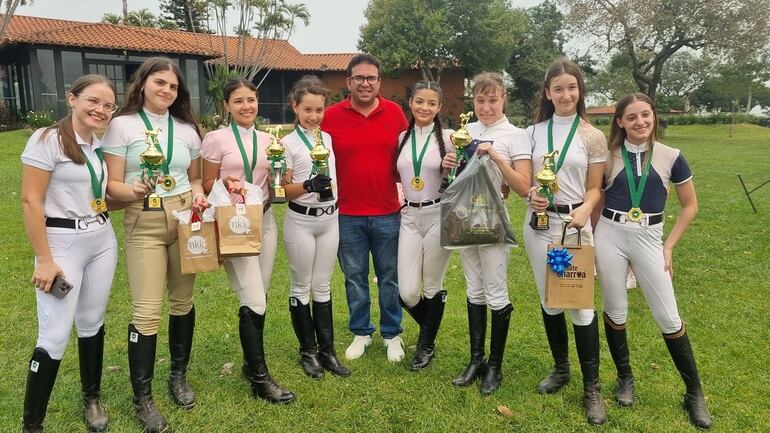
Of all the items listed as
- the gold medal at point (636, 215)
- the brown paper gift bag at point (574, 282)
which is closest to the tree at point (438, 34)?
the gold medal at point (636, 215)

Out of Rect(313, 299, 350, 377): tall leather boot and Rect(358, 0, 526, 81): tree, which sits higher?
Rect(358, 0, 526, 81): tree

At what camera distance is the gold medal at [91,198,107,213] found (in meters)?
3.01

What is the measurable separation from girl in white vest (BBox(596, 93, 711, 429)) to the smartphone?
307 cm

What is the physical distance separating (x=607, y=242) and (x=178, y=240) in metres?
2.63

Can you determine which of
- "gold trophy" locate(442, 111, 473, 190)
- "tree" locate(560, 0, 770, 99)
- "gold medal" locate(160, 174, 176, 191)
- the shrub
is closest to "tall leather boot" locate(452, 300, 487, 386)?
"gold trophy" locate(442, 111, 473, 190)

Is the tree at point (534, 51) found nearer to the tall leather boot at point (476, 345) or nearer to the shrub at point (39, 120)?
the shrub at point (39, 120)

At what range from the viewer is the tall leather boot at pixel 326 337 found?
13.7ft

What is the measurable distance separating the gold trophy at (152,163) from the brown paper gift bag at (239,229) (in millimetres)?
342

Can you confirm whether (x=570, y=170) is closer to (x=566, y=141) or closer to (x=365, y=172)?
(x=566, y=141)

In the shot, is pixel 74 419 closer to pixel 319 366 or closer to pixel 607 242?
pixel 319 366

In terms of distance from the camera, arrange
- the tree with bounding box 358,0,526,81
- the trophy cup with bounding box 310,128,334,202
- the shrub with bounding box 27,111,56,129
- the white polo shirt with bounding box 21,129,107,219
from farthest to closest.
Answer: the tree with bounding box 358,0,526,81 → the shrub with bounding box 27,111,56,129 → the trophy cup with bounding box 310,128,334,202 → the white polo shirt with bounding box 21,129,107,219

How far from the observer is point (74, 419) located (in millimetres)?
3459

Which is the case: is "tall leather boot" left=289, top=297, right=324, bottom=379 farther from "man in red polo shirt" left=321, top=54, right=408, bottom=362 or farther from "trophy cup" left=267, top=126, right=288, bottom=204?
"trophy cup" left=267, top=126, right=288, bottom=204

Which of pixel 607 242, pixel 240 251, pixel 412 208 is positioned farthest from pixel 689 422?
pixel 240 251
